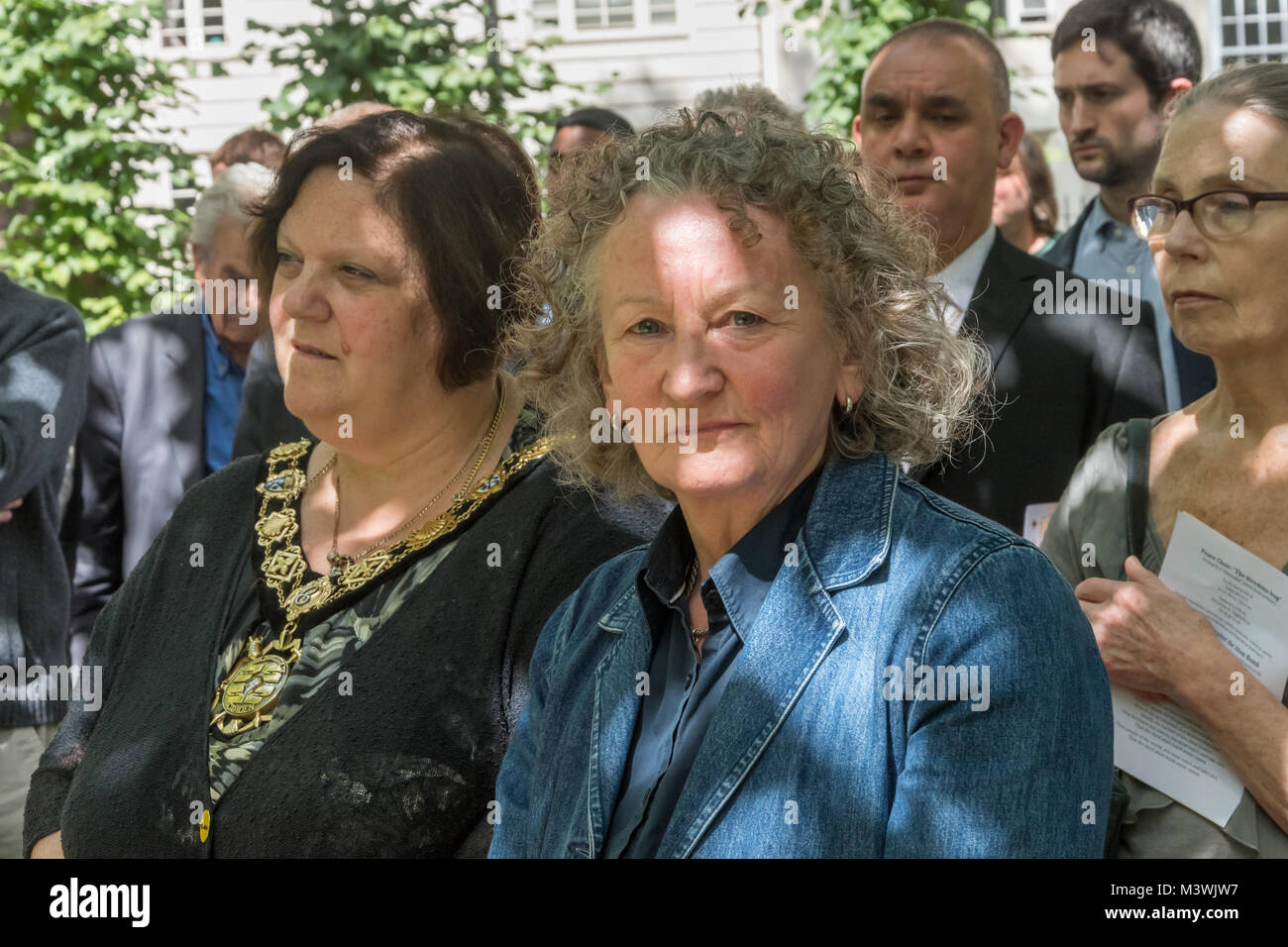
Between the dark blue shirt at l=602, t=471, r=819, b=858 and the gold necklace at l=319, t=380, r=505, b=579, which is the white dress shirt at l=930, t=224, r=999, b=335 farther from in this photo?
the dark blue shirt at l=602, t=471, r=819, b=858

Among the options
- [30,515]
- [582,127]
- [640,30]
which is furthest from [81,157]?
[640,30]

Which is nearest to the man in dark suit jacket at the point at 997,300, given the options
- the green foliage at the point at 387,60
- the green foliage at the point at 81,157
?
the green foliage at the point at 387,60

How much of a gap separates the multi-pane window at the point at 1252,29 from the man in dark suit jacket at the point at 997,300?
36.8 ft

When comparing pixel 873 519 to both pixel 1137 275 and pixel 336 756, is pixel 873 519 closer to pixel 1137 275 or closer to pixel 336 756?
pixel 336 756

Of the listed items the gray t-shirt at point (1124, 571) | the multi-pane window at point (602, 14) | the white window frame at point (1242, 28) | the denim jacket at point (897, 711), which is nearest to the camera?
the denim jacket at point (897, 711)

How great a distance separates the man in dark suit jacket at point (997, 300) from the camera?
332 centimetres

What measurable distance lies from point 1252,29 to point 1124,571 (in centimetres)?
1401

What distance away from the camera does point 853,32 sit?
316 inches

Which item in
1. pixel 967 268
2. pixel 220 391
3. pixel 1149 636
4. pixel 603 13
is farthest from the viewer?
pixel 603 13

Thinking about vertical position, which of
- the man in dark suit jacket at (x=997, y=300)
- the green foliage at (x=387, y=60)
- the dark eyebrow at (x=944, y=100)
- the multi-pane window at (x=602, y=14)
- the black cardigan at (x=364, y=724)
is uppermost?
Result: the multi-pane window at (x=602, y=14)

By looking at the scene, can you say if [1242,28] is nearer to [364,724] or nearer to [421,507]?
[421,507]

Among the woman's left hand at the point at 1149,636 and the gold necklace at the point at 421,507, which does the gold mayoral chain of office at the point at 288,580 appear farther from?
the woman's left hand at the point at 1149,636
